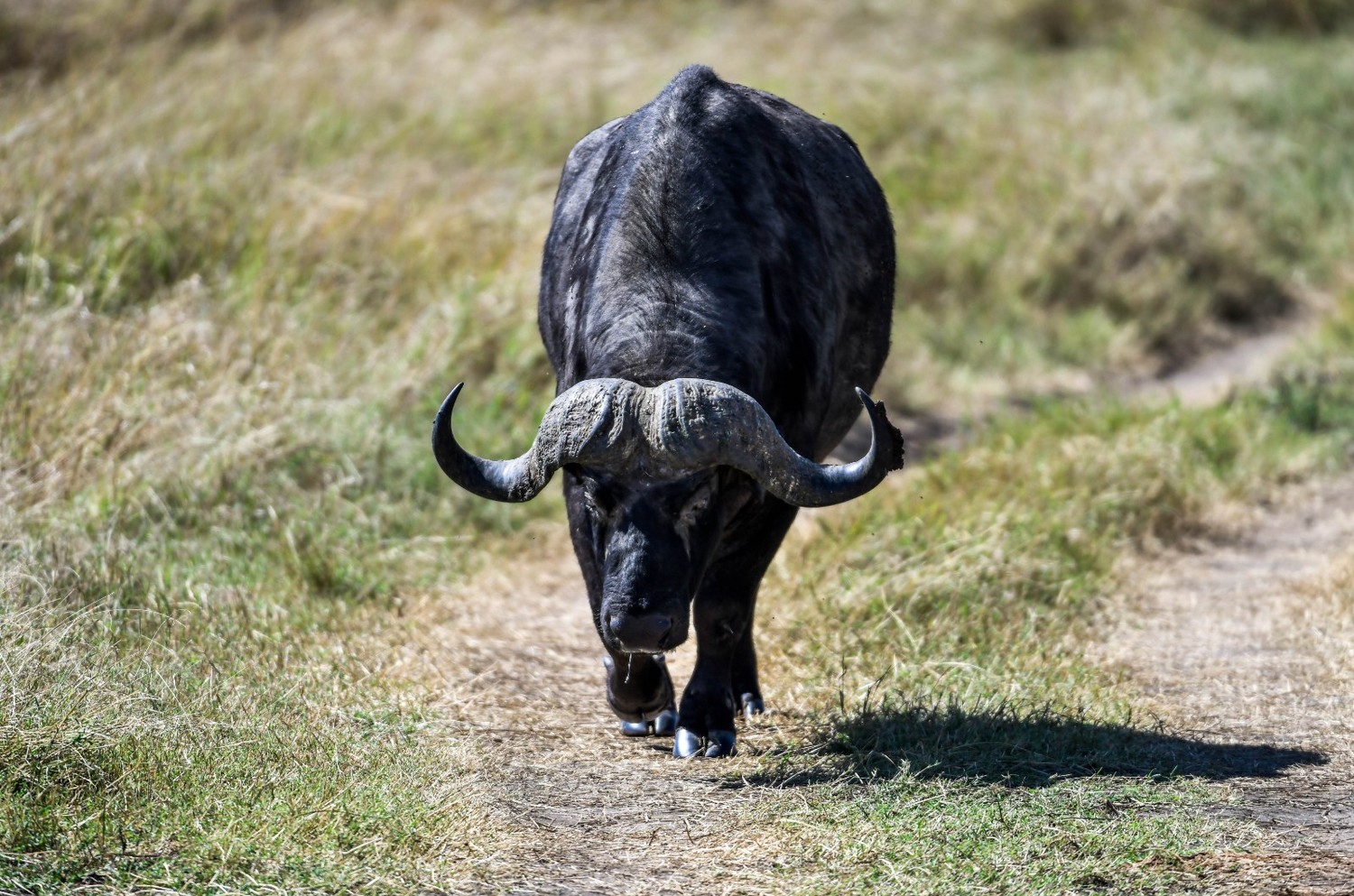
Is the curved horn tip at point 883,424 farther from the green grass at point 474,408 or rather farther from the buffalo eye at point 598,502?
the green grass at point 474,408

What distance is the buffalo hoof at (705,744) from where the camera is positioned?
5.44 metres

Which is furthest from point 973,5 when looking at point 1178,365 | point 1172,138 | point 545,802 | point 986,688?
point 545,802

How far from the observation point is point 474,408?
923cm

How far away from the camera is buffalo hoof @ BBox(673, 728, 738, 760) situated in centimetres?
544

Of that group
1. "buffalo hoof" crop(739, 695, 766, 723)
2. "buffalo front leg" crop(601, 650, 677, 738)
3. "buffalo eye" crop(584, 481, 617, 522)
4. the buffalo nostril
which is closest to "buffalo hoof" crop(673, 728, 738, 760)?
"buffalo front leg" crop(601, 650, 677, 738)

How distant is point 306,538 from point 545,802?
2.83m

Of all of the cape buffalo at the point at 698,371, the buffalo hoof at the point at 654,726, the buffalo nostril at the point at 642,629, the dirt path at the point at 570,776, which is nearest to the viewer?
the dirt path at the point at 570,776

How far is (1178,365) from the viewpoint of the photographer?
12.5m

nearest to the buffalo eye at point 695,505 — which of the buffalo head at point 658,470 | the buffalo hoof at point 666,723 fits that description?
the buffalo head at point 658,470

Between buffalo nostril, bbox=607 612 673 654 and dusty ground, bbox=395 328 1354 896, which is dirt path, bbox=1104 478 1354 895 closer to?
dusty ground, bbox=395 328 1354 896

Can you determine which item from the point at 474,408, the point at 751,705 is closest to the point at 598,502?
the point at 751,705

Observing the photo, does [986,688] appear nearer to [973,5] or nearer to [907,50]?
[907,50]

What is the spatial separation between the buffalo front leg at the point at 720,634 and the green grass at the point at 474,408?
0.23 metres

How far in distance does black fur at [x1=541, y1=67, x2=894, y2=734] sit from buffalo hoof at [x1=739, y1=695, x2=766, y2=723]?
0.05 meters
